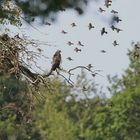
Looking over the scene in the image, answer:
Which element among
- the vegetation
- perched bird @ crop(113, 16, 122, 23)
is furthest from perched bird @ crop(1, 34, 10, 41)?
the vegetation

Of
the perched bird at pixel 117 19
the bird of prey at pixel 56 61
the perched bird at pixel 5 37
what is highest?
the perched bird at pixel 5 37

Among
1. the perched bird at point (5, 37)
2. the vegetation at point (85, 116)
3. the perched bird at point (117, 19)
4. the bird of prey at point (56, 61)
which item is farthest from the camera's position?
the vegetation at point (85, 116)

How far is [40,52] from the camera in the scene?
544 inches

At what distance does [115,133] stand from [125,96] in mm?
3855

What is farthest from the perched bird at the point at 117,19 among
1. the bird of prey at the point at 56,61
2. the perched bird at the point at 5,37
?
the perched bird at the point at 5,37

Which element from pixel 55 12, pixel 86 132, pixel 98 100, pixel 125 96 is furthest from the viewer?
pixel 98 100

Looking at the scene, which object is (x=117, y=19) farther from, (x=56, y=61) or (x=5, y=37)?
(x=5, y=37)

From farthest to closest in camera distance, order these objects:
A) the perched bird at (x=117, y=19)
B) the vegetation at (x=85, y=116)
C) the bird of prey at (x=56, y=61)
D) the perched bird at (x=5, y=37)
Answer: the vegetation at (x=85, y=116) → the perched bird at (x=5, y=37) → the bird of prey at (x=56, y=61) → the perched bird at (x=117, y=19)

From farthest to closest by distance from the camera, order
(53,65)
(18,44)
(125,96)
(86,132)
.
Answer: (86,132)
(125,96)
(18,44)
(53,65)

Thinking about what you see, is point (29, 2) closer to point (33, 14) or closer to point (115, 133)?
point (33, 14)

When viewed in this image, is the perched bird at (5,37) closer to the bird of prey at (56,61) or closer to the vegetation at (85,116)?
the bird of prey at (56,61)

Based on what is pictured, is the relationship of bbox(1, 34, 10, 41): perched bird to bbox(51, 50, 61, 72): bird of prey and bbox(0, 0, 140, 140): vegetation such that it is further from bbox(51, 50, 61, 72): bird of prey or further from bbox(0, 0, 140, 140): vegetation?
bbox(0, 0, 140, 140): vegetation

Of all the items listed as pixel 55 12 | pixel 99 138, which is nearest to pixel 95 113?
pixel 99 138

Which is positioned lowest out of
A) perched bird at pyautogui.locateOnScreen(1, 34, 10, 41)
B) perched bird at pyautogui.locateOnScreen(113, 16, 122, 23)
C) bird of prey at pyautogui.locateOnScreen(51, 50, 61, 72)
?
bird of prey at pyautogui.locateOnScreen(51, 50, 61, 72)
